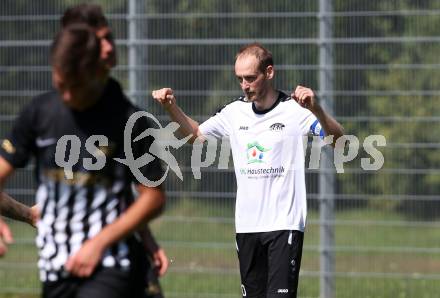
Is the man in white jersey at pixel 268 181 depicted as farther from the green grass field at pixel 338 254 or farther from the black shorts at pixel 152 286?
the green grass field at pixel 338 254

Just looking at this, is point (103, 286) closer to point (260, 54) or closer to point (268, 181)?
point (268, 181)

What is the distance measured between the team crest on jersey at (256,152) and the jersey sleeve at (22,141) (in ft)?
10.1

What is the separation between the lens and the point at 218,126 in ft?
27.0

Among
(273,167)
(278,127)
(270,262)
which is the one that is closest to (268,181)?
(273,167)

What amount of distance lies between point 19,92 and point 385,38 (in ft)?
13.8

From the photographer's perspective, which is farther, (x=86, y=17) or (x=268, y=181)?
(x=268, y=181)

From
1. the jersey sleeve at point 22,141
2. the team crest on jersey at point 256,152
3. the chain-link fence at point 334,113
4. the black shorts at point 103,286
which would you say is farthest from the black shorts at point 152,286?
the chain-link fence at point 334,113

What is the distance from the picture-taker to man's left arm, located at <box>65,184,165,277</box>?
15.4 ft

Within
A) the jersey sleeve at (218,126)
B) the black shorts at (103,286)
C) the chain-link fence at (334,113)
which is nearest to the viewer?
the black shorts at (103,286)

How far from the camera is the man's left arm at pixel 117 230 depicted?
4.69 metres

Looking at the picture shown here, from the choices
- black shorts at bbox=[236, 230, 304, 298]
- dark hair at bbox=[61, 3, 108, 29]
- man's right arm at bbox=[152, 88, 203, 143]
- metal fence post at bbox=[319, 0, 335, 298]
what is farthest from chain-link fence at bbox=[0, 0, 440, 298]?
dark hair at bbox=[61, 3, 108, 29]

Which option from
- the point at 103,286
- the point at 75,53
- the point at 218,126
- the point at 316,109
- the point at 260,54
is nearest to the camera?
the point at 75,53

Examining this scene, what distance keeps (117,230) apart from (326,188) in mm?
7563

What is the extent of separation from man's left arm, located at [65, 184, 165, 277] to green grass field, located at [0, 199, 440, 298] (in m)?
7.53
